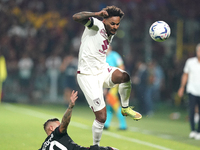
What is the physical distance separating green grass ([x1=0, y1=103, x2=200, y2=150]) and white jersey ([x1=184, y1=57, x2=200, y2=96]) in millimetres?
1282

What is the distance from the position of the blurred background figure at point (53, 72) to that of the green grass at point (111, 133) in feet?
10.0

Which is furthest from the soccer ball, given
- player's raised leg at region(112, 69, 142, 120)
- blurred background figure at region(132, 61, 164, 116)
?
blurred background figure at region(132, 61, 164, 116)

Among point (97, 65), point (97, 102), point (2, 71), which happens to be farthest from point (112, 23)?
point (2, 71)

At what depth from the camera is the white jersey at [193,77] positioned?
10664mm

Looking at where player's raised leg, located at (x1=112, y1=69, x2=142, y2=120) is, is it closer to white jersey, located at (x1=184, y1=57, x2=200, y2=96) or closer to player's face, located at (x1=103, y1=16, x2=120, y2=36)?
player's face, located at (x1=103, y1=16, x2=120, y2=36)

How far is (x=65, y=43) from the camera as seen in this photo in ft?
68.0

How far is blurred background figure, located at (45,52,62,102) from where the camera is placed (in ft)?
61.5

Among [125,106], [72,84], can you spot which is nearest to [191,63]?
[125,106]

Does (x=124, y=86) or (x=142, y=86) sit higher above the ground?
(x=124, y=86)

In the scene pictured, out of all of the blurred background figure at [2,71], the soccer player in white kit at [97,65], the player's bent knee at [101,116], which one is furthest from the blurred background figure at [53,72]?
the player's bent knee at [101,116]

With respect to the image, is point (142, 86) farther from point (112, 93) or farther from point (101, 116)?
point (101, 116)

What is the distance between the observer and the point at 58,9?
21625 millimetres

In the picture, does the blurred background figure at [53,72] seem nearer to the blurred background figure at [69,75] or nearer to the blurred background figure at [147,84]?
the blurred background figure at [69,75]

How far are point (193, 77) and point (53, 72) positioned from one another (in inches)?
370
